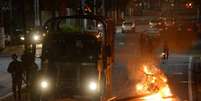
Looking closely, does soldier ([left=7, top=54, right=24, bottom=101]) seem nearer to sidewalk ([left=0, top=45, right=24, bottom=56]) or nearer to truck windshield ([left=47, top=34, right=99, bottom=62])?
truck windshield ([left=47, top=34, right=99, bottom=62])

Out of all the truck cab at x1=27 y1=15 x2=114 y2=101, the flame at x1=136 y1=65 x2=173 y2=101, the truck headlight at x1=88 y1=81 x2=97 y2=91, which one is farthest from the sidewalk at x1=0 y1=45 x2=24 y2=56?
the truck headlight at x1=88 y1=81 x2=97 y2=91

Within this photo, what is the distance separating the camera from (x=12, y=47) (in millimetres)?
47031

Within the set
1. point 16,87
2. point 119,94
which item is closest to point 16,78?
point 16,87

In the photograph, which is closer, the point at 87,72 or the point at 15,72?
the point at 87,72

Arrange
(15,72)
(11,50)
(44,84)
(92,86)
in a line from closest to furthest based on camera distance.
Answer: (92,86), (44,84), (15,72), (11,50)

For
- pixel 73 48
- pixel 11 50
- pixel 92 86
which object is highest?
pixel 73 48

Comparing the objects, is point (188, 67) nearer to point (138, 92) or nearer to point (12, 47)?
point (138, 92)

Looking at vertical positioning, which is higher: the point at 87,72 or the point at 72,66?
the point at 72,66

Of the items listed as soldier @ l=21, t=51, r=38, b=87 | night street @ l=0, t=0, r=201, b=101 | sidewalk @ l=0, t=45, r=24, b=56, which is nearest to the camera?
night street @ l=0, t=0, r=201, b=101

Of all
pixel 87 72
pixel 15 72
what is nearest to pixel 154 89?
pixel 87 72

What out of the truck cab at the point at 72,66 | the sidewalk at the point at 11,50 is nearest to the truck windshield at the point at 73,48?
the truck cab at the point at 72,66

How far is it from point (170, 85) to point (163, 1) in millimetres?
101704

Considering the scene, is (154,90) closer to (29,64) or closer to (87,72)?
(87,72)

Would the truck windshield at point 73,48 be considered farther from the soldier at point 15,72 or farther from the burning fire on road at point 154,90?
the burning fire on road at point 154,90
